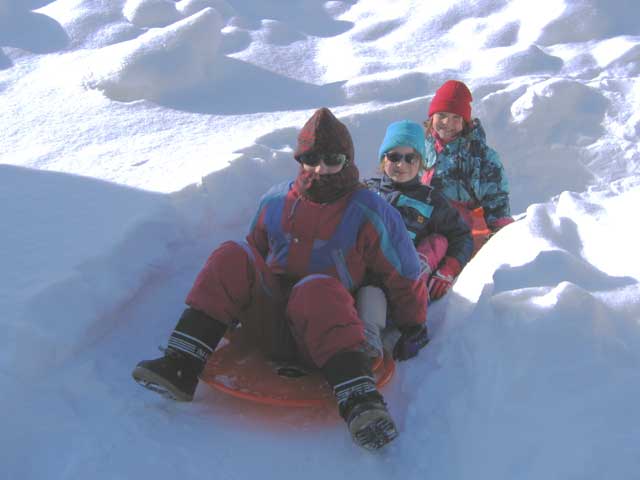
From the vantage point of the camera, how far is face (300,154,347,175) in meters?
2.18

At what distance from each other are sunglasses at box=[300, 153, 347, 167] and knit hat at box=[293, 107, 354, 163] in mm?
11

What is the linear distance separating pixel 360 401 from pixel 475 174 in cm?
195

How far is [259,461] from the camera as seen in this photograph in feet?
6.12

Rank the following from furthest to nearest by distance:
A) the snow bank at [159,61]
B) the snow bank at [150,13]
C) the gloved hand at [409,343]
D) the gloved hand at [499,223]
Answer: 1. the snow bank at [150,13]
2. the snow bank at [159,61]
3. the gloved hand at [499,223]
4. the gloved hand at [409,343]

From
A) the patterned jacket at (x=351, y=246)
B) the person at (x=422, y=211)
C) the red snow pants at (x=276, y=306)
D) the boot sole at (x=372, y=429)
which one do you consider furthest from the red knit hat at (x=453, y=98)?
the boot sole at (x=372, y=429)

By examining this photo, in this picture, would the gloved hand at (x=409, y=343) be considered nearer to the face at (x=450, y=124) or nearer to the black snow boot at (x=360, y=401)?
the black snow boot at (x=360, y=401)

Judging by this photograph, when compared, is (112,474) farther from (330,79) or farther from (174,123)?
(330,79)

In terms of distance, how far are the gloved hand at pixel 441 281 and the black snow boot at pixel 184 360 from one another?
38.4 inches

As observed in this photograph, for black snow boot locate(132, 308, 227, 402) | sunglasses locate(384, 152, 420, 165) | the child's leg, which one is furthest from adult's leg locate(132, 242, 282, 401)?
sunglasses locate(384, 152, 420, 165)

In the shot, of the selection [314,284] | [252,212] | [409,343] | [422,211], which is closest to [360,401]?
[314,284]

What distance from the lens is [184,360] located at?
199 centimetres

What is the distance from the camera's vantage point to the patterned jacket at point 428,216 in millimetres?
2785

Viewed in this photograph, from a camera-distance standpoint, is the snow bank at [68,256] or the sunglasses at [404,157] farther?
the sunglasses at [404,157]

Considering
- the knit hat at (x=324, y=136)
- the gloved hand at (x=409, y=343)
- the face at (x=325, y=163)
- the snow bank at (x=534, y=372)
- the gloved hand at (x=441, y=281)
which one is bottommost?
the gloved hand at (x=441, y=281)
